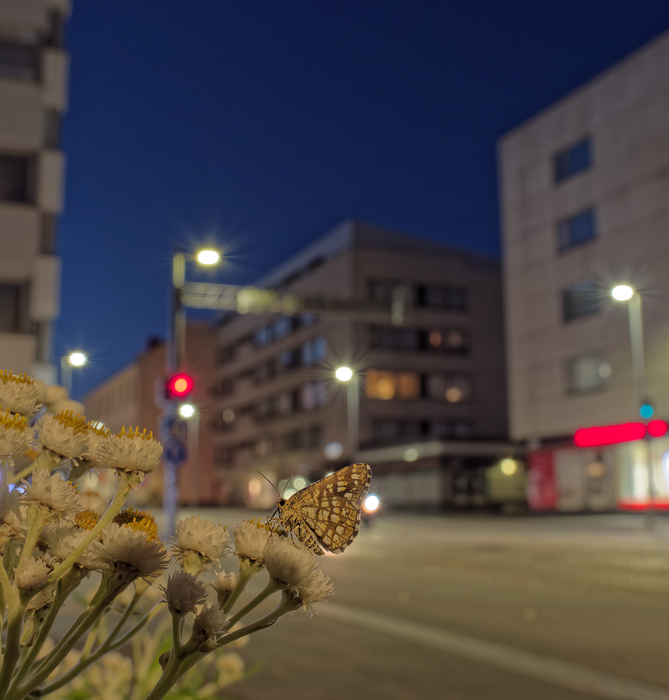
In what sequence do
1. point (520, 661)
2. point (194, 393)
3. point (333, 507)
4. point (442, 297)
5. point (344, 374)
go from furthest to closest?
point (194, 393)
point (442, 297)
point (520, 661)
point (344, 374)
point (333, 507)

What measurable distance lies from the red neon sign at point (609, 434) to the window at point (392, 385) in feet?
75.1

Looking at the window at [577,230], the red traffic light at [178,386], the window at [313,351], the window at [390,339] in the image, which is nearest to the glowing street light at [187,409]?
the red traffic light at [178,386]

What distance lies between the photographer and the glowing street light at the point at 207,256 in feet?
56.3

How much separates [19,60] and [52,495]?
67.8 ft

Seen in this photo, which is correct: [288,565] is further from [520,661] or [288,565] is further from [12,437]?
[520,661]

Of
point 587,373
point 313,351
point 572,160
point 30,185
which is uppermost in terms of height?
point 572,160

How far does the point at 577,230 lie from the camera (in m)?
44.5

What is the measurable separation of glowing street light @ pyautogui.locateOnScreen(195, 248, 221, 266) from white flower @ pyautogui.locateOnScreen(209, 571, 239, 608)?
16.2 metres

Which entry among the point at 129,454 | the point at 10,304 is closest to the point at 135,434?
the point at 129,454

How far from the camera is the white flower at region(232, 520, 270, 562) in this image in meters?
1.16

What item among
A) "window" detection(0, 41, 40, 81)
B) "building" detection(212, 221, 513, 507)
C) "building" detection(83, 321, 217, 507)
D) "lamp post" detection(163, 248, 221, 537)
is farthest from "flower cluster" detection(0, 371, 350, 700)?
"building" detection(83, 321, 217, 507)

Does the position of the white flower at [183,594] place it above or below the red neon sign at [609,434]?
below

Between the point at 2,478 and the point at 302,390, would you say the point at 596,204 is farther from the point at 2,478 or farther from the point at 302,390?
the point at 2,478

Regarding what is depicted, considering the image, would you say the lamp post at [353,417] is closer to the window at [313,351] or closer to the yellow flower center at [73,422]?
the window at [313,351]
